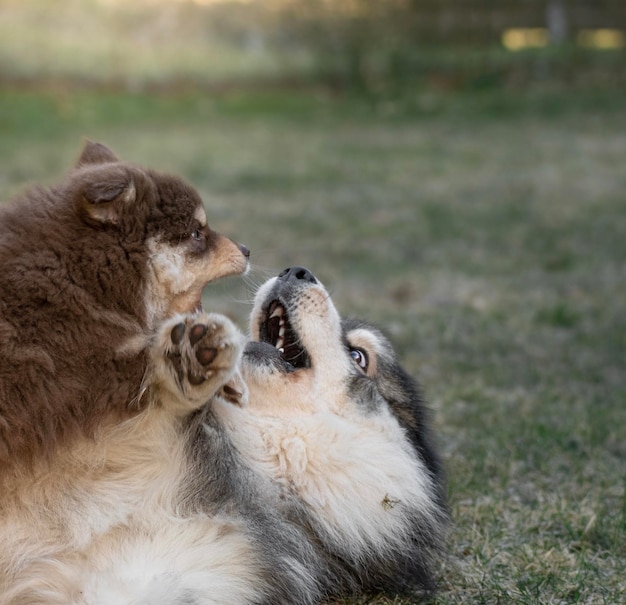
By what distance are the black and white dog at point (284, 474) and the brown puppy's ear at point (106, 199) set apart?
1.41 feet

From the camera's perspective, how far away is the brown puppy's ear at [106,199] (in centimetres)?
303

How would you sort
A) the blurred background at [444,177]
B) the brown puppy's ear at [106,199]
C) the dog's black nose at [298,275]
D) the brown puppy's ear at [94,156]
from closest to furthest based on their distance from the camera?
the brown puppy's ear at [106,199], the brown puppy's ear at [94,156], the dog's black nose at [298,275], the blurred background at [444,177]

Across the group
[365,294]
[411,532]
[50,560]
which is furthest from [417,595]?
[365,294]

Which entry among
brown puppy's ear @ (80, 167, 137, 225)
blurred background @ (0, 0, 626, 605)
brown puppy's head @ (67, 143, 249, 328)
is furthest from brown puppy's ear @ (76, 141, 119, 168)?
blurred background @ (0, 0, 626, 605)

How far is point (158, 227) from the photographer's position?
323 cm

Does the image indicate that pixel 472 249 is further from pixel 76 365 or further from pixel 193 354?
pixel 76 365

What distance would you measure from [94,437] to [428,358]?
3513 mm

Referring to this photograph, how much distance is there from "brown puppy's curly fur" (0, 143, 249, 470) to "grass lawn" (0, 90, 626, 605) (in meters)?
1.26

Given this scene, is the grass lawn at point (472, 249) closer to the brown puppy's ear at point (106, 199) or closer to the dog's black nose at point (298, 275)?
the dog's black nose at point (298, 275)

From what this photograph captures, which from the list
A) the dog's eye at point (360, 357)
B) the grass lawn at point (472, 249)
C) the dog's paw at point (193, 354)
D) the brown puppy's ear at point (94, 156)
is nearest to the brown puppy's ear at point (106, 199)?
the dog's paw at point (193, 354)

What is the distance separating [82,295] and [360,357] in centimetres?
128

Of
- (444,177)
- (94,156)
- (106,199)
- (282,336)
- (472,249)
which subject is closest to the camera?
(106,199)

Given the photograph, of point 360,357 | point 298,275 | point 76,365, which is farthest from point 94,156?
point 360,357

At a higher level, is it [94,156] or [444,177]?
[94,156]
